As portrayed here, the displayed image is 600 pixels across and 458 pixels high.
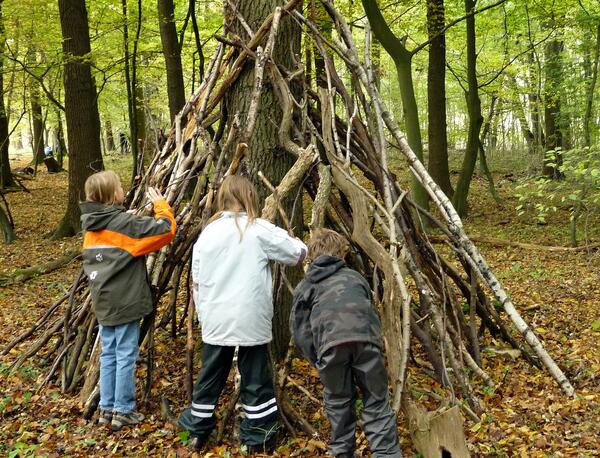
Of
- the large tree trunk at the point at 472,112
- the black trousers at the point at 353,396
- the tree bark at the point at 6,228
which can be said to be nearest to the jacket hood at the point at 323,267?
the black trousers at the point at 353,396

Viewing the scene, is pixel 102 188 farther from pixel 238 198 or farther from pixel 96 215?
pixel 238 198

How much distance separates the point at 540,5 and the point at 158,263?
11070 millimetres

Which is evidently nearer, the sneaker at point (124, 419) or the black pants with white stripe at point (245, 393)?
the black pants with white stripe at point (245, 393)

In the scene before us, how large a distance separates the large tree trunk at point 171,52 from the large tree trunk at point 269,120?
5861 mm

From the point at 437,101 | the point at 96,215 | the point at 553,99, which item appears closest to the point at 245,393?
the point at 96,215

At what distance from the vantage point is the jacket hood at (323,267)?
3055 mm

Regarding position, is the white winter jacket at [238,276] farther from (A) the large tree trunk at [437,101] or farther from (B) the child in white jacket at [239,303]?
(A) the large tree trunk at [437,101]

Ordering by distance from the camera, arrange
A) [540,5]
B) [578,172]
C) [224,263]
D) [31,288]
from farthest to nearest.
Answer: [540,5] → [31,288] → [578,172] → [224,263]

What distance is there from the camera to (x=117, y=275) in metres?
3.73

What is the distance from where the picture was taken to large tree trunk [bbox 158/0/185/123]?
33.2 feet

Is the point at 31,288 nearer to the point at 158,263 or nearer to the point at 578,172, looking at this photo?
the point at 158,263

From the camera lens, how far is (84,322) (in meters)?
4.38

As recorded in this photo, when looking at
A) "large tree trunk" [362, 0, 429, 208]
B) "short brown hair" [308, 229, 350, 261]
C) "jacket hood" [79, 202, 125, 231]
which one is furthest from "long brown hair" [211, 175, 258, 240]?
"large tree trunk" [362, 0, 429, 208]

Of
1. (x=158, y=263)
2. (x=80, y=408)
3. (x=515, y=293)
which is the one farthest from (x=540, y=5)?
(x=80, y=408)
